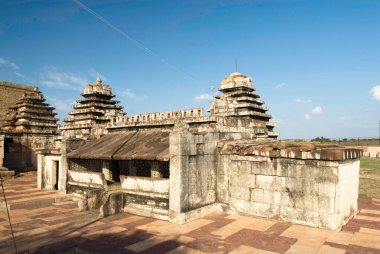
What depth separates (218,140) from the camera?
435 inches

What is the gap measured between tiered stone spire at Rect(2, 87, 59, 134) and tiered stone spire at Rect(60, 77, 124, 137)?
174 cm

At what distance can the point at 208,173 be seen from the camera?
1052 cm

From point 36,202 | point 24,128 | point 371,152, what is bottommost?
point 36,202

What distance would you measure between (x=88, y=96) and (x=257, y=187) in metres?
22.5

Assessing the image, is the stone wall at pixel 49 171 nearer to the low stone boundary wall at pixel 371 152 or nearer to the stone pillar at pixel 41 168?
the stone pillar at pixel 41 168

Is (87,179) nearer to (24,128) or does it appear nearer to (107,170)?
(107,170)

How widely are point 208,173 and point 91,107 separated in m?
19.8

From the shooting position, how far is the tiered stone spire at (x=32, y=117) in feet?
88.0

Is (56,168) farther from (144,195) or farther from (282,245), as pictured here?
(282,245)

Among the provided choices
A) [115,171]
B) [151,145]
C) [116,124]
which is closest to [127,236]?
[151,145]

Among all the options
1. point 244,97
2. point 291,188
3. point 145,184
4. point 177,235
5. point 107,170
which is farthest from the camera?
point 244,97

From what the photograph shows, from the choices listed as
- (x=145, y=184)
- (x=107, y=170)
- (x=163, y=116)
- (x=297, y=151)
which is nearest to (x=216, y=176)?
(x=145, y=184)

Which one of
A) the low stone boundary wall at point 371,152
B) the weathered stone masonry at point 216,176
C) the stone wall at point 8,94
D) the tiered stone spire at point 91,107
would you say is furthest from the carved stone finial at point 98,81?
the low stone boundary wall at point 371,152

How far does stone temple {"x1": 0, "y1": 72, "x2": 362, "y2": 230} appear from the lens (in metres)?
8.67
